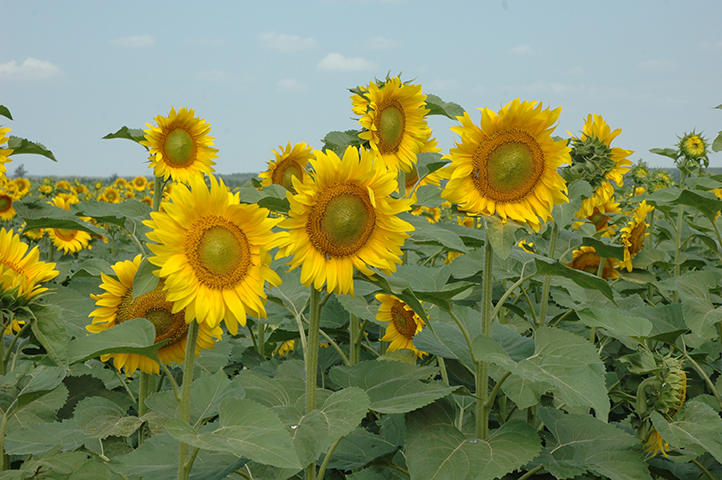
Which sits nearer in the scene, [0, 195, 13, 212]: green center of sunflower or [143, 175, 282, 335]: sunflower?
[143, 175, 282, 335]: sunflower

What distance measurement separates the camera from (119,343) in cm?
155

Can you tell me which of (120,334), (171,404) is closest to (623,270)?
(171,404)

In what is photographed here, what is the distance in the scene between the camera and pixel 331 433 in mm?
1444

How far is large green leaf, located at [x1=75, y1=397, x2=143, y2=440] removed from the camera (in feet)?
6.51

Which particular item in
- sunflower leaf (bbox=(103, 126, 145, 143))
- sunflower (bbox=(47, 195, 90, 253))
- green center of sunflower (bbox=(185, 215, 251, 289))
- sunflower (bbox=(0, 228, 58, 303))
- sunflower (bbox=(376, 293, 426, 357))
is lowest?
sunflower (bbox=(47, 195, 90, 253))

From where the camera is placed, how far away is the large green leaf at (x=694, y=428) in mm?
1923

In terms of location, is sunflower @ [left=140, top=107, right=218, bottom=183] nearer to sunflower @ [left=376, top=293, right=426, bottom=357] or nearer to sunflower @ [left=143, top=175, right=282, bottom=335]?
sunflower @ [left=376, top=293, right=426, bottom=357]

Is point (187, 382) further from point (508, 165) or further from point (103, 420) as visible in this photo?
point (508, 165)

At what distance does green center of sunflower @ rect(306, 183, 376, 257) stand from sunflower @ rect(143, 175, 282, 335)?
12 cm

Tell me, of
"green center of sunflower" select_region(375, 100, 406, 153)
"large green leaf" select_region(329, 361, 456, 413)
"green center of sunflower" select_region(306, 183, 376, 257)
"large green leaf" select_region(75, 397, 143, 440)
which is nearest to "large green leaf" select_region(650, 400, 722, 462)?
"large green leaf" select_region(329, 361, 456, 413)

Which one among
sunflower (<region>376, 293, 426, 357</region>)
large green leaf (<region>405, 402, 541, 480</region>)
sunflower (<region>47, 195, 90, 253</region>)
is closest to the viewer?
A: large green leaf (<region>405, 402, 541, 480</region>)

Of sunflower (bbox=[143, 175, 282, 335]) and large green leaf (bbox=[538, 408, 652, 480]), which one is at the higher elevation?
sunflower (bbox=[143, 175, 282, 335])

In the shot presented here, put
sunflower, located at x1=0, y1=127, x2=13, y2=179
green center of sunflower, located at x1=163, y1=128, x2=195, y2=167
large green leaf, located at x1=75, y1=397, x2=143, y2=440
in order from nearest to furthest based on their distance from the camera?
large green leaf, located at x1=75, y1=397, x2=143, y2=440, sunflower, located at x1=0, y1=127, x2=13, y2=179, green center of sunflower, located at x1=163, y1=128, x2=195, y2=167

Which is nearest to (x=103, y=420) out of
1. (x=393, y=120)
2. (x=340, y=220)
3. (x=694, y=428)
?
(x=340, y=220)
